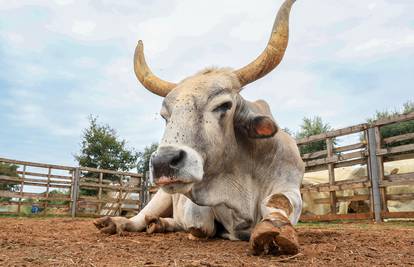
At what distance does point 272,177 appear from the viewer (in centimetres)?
405

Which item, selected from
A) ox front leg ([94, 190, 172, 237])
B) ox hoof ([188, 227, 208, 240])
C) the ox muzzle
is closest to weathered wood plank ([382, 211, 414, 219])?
ox front leg ([94, 190, 172, 237])

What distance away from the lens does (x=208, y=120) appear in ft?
10.9

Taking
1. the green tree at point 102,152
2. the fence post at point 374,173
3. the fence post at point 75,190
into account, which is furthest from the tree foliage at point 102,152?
the fence post at point 374,173

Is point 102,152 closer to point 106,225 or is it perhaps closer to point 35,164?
point 35,164

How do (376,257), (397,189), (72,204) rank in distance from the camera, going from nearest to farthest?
1. (376,257)
2. (397,189)
3. (72,204)

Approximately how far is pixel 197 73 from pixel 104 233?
202cm

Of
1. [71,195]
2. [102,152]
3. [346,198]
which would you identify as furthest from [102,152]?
[346,198]

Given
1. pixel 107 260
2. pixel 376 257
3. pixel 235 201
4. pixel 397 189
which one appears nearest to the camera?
pixel 107 260

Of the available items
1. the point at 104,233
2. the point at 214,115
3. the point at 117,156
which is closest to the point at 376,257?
the point at 214,115

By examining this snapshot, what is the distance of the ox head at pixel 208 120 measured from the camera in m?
2.86

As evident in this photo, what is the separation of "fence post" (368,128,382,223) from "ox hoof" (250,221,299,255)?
6.52m

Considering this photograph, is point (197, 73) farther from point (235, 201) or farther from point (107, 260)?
point (107, 260)

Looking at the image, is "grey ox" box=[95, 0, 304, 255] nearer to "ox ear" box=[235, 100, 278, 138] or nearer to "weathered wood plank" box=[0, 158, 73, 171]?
"ox ear" box=[235, 100, 278, 138]

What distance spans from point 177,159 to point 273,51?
1.55 metres
